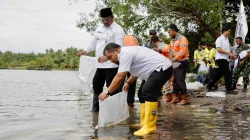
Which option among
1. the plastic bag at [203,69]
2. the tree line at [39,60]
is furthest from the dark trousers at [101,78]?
the tree line at [39,60]

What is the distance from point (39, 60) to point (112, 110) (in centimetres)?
12095

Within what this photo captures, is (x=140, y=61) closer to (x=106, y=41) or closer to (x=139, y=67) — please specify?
(x=139, y=67)

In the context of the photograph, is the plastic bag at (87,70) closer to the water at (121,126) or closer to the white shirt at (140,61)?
the water at (121,126)

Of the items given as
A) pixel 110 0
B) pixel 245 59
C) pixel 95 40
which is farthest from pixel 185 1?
pixel 95 40

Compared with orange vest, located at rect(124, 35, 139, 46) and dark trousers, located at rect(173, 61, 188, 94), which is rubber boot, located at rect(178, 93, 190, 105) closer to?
dark trousers, located at rect(173, 61, 188, 94)

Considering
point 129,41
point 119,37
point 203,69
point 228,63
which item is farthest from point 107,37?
point 203,69

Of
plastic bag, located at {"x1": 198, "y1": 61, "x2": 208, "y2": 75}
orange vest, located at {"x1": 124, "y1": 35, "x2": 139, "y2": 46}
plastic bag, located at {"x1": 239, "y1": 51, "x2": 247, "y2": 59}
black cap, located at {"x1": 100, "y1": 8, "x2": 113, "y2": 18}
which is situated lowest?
plastic bag, located at {"x1": 198, "y1": 61, "x2": 208, "y2": 75}

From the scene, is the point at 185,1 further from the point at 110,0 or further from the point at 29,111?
the point at 29,111

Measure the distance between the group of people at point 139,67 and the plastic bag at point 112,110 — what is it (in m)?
0.15

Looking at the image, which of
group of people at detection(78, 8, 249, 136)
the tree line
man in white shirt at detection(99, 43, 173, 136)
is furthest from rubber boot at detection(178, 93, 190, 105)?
the tree line

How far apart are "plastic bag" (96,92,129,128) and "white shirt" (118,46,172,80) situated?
1.59 feet

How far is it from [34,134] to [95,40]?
97.4 inches

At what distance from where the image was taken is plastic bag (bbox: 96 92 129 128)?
5.27 metres

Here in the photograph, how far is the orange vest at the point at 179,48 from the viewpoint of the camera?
26.2 feet
